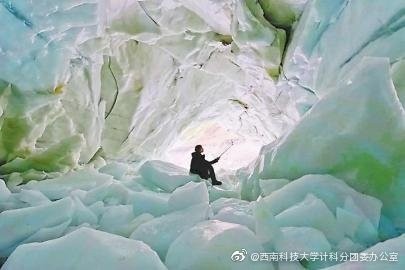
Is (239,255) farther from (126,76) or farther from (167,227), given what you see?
(126,76)

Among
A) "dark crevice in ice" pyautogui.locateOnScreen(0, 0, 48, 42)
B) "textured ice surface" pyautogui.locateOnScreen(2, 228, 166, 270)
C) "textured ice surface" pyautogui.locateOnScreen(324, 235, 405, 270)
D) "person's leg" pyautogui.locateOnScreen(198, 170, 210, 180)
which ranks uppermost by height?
"textured ice surface" pyautogui.locateOnScreen(324, 235, 405, 270)

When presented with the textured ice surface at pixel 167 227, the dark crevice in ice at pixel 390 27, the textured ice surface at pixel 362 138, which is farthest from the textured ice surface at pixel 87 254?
the dark crevice in ice at pixel 390 27

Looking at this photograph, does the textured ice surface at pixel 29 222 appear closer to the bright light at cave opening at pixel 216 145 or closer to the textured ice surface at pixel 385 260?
the textured ice surface at pixel 385 260

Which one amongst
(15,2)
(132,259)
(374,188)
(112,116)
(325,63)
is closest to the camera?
(132,259)

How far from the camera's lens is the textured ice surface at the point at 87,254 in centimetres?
204

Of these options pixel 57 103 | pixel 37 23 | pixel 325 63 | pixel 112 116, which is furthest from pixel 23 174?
pixel 325 63

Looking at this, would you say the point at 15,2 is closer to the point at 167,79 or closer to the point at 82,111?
the point at 82,111

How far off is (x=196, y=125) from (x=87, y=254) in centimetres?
805

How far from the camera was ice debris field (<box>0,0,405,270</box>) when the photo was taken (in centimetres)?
219

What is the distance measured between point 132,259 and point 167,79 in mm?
5886

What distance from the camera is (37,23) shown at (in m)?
4.78

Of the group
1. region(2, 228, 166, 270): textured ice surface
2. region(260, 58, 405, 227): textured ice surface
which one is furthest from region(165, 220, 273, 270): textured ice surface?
region(260, 58, 405, 227): textured ice surface

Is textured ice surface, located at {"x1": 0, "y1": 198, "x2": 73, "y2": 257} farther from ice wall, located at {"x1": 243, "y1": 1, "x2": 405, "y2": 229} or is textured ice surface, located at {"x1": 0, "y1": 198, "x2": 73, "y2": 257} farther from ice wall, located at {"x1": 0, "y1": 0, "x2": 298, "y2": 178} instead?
ice wall, located at {"x1": 0, "y1": 0, "x2": 298, "y2": 178}

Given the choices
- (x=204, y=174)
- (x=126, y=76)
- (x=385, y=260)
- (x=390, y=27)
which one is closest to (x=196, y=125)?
(x=126, y=76)
